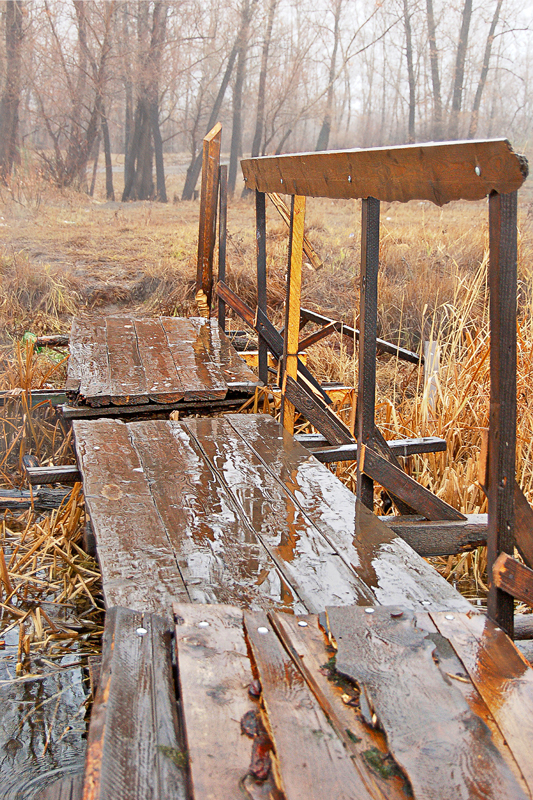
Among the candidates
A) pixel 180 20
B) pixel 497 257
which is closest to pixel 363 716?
pixel 497 257

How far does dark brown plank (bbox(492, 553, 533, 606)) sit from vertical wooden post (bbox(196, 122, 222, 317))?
4751 millimetres

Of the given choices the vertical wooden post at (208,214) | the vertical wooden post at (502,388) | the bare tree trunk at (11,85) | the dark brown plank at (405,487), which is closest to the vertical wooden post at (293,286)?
the dark brown plank at (405,487)

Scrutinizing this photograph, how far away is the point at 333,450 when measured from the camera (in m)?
3.34

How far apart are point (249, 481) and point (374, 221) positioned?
1.14 metres

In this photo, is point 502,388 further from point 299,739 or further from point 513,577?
point 299,739

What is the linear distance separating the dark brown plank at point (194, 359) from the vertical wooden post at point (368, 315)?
69.4 inches

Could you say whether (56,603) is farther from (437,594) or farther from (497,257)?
(497,257)

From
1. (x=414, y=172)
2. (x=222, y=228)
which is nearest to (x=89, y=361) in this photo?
(x=222, y=228)

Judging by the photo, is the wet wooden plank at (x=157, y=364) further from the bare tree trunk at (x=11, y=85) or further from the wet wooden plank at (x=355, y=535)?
the bare tree trunk at (x=11, y=85)

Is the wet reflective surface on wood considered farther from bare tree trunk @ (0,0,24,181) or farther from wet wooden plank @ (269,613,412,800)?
bare tree trunk @ (0,0,24,181)

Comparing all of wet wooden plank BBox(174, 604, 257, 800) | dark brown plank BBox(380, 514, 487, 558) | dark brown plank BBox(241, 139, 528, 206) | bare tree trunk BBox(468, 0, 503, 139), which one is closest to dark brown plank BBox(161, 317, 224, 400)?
dark brown plank BBox(241, 139, 528, 206)

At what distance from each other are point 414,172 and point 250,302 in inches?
247

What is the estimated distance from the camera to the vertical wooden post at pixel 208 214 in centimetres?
611

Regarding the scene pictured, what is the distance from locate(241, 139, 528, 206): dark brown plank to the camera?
165 centimetres
